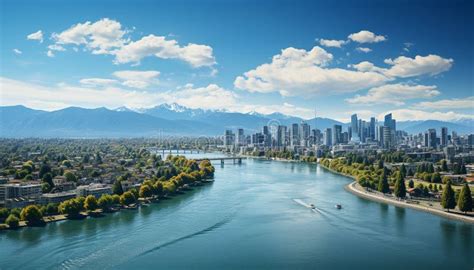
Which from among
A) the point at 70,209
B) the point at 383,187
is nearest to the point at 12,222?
the point at 70,209

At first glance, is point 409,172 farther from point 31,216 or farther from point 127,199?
point 31,216

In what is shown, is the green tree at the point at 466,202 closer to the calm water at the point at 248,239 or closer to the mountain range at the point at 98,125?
the calm water at the point at 248,239

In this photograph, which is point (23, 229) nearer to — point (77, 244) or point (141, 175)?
point (77, 244)

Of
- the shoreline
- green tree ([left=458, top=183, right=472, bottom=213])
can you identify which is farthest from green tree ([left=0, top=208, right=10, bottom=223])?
green tree ([left=458, top=183, right=472, bottom=213])

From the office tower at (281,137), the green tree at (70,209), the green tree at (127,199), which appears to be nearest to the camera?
the green tree at (70,209)

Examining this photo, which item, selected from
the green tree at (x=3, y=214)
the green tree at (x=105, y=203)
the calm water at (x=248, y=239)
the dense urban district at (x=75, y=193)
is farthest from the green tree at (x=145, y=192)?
the green tree at (x=3, y=214)

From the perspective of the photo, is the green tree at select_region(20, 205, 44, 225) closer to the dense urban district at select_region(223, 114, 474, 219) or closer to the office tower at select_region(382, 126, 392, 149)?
the dense urban district at select_region(223, 114, 474, 219)

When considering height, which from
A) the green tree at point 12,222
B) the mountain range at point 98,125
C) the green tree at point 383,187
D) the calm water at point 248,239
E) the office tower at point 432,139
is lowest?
the calm water at point 248,239
